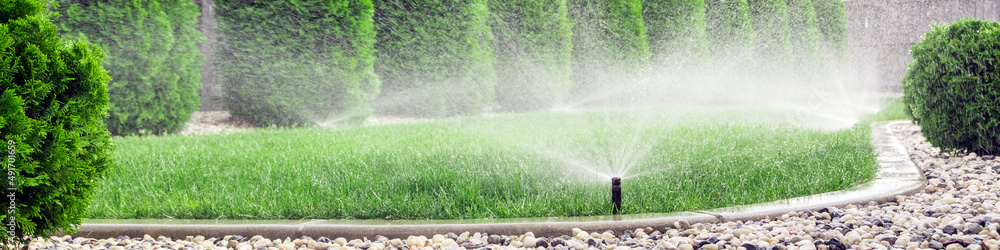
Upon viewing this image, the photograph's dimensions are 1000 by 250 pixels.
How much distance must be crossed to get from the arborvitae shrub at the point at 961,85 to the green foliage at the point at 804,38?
1484cm

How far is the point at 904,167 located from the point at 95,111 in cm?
483

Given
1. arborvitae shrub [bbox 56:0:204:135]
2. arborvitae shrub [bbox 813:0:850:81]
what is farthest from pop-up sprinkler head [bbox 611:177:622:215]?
arborvitae shrub [bbox 813:0:850:81]

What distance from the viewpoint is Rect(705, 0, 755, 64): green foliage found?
17141mm

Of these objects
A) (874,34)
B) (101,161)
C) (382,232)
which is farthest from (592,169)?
(874,34)

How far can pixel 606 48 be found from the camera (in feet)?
48.8

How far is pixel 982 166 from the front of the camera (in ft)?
17.6

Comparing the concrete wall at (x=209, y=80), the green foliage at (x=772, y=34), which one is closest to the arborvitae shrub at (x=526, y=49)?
the concrete wall at (x=209, y=80)

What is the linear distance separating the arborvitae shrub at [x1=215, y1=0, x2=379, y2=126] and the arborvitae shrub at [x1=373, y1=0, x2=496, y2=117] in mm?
898

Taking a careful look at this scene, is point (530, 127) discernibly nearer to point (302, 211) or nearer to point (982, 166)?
point (982, 166)

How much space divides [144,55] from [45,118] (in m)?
6.05

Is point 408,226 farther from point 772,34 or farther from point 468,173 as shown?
point 772,34

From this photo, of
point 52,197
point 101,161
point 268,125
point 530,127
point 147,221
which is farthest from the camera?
point 268,125

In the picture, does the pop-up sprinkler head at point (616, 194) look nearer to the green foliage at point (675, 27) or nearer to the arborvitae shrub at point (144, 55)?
the arborvitae shrub at point (144, 55)

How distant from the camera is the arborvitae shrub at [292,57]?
8.99 metres
